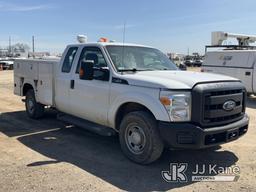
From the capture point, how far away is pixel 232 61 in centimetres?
1417

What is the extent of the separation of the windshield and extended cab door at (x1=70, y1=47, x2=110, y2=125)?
244 millimetres

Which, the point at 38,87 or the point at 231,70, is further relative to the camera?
the point at 231,70

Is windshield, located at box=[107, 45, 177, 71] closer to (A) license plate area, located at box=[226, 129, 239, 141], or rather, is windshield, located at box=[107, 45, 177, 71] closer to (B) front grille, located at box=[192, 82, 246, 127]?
(B) front grille, located at box=[192, 82, 246, 127]

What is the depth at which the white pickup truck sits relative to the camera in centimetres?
482

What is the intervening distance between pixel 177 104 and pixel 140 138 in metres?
0.95

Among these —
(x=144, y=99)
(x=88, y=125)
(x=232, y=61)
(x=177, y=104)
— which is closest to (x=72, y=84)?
(x=88, y=125)

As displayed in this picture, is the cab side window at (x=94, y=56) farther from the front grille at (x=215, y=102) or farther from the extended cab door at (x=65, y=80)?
the front grille at (x=215, y=102)

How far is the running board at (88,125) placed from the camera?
5.99 m

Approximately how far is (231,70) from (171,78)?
32.0 ft

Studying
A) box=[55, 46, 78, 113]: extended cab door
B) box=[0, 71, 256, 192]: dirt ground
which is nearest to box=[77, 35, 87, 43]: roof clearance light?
box=[55, 46, 78, 113]: extended cab door

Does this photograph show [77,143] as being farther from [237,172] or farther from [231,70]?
[231,70]

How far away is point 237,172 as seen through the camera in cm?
515

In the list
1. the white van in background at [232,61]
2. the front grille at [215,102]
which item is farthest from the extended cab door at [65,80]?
the white van in background at [232,61]

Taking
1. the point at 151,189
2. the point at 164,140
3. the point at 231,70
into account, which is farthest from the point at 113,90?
the point at 231,70
